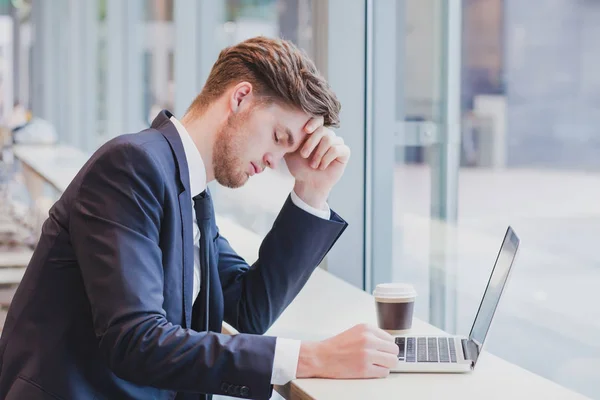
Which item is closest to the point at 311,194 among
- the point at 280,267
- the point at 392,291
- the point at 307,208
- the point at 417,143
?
the point at 307,208

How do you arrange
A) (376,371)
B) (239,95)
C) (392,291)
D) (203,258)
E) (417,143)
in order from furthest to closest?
(417,143)
(392,291)
(203,258)
(239,95)
(376,371)

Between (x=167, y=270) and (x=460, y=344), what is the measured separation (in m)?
0.59

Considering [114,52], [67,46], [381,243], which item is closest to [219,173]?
[381,243]

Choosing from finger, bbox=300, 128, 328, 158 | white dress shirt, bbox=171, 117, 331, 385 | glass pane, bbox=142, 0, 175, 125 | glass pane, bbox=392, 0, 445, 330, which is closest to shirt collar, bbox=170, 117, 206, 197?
white dress shirt, bbox=171, 117, 331, 385

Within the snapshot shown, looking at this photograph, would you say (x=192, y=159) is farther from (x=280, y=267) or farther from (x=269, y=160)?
(x=280, y=267)

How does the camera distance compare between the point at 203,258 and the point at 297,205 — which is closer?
the point at 203,258

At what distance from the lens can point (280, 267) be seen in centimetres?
192

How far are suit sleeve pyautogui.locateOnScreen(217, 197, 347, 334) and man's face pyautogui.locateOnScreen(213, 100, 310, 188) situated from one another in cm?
25

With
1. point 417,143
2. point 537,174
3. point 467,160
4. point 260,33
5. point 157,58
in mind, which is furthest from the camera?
point 157,58

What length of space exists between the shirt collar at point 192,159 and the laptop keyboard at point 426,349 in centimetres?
49

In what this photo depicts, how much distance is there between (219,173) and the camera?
1.69m

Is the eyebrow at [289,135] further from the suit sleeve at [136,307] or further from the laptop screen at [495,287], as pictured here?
the laptop screen at [495,287]

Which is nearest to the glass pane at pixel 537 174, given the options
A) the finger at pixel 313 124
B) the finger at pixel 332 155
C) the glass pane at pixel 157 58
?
the finger at pixel 332 155

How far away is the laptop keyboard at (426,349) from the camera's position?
5.29ft
